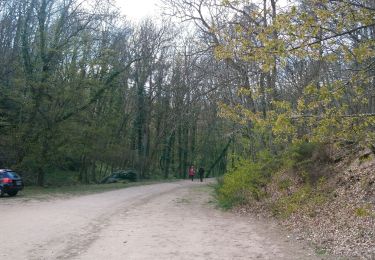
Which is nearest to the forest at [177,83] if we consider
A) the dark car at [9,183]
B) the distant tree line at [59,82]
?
the distant tree line at [59,82]

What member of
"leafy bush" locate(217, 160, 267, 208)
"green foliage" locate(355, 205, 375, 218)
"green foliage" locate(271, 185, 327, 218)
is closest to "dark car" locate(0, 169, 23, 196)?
"leafy bush" locate(217, 160, 267, 208)

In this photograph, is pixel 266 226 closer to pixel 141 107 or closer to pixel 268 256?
pixel 268 256

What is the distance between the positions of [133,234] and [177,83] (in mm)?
29009

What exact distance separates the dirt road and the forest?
2.64 metres

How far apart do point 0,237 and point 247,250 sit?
5.77 meters

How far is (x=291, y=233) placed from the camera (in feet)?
37.5

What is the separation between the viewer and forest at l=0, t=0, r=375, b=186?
8.82 meters

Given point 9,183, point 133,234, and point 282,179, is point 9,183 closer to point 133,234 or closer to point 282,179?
point 133,234

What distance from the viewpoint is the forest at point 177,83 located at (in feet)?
28.9

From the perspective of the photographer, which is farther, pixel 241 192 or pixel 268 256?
pixel 241 192

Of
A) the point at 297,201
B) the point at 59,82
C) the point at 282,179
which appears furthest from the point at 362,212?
the point at 59,82

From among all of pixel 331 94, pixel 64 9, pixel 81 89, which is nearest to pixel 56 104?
pixel 81 89

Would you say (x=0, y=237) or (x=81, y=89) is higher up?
(x=81, y=89)

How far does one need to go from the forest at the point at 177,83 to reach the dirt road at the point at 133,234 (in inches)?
104
